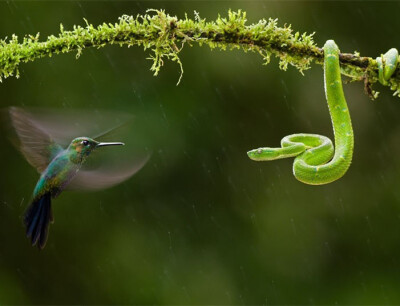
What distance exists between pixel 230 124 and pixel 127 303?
174 cm

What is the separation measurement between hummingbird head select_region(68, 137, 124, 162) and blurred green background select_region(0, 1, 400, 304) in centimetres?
266

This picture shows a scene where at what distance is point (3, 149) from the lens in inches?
195

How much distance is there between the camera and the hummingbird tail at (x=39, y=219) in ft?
6.31

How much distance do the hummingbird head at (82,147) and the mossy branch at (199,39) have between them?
323 mm

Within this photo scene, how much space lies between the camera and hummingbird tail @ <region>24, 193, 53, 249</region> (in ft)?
6.31

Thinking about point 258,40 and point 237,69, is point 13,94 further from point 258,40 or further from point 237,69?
point 258,40

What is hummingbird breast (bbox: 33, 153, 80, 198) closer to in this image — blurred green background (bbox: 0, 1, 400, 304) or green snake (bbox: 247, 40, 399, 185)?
green snake (bbox: 247, 40, 399, 185)

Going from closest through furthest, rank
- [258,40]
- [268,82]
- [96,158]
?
[258,40] → [96,158] → [268,82]

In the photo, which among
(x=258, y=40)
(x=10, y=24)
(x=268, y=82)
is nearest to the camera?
(x=258, y=40)

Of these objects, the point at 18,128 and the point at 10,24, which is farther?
the point at 10,24

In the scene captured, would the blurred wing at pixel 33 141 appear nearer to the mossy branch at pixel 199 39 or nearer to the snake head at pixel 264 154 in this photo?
the mossy branch at pixel 199 39

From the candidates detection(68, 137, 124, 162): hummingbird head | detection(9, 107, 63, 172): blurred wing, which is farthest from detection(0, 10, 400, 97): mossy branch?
detection(68, 137, 124, 162): hummingbird head

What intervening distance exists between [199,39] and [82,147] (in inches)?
22.4

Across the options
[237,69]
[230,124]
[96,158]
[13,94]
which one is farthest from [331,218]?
[96,158]
